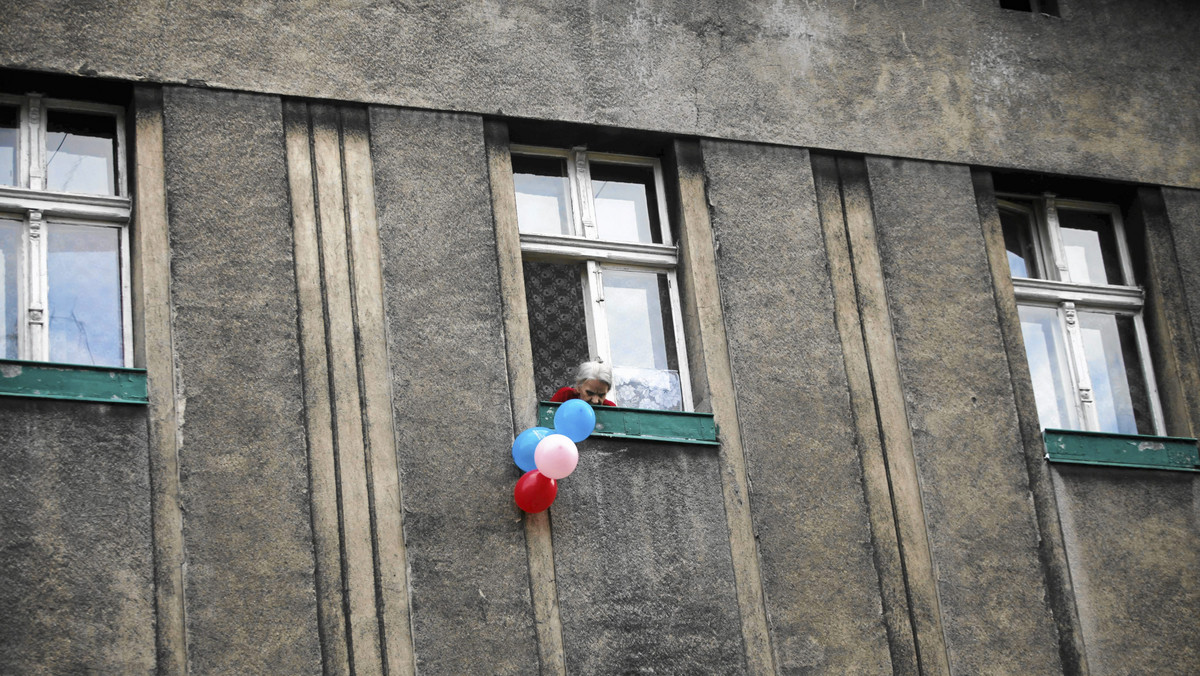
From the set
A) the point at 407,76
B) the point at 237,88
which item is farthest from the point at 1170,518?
the point at 237,88

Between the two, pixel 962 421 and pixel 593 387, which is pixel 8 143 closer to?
pixel 593 387

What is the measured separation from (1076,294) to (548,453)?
4485mm

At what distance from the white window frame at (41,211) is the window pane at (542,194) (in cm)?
231

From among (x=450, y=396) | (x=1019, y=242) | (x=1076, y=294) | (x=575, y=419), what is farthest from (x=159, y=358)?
(x=1076, y=294)

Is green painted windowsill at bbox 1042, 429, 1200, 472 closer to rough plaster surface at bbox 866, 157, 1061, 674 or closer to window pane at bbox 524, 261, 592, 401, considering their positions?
rough plaster surface at bbox 866, 157, 1061, 674

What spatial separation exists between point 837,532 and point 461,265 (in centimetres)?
263

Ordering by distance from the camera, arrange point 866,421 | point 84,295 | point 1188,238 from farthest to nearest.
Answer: point 1188,238
point 866,421
point 84,295

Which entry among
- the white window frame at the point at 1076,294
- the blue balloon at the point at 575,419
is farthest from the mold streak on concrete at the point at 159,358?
the white window frame at the point at 1076,294

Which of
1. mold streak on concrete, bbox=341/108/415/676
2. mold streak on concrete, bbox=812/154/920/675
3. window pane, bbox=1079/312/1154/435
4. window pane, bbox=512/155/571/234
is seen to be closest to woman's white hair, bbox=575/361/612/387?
window pane, bbox=512/155/571/234

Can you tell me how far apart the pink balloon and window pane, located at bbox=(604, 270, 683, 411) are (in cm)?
122

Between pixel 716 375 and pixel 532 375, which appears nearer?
pixel 532 375

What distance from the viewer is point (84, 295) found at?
8.21m

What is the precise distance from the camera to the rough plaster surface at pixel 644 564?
27.1 feet

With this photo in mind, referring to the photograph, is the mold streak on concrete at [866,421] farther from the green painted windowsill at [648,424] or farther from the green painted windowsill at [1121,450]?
the green painted windowsill at [1121,450]
